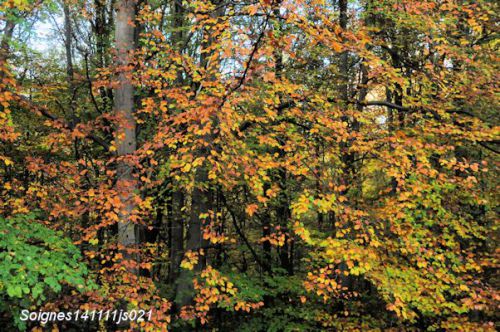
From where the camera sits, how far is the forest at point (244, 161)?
248 inches

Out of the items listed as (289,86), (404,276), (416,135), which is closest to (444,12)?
(416,135)

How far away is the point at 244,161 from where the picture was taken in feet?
22.3

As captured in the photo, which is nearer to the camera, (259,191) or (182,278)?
(259,191)

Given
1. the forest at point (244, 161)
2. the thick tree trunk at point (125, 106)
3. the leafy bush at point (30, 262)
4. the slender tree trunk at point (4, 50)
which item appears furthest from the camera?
the thick tree trunk at point (125, 106)

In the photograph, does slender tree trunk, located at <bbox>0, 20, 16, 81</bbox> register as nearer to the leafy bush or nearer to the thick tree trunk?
the thick tree trunk

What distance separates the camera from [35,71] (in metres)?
12.2

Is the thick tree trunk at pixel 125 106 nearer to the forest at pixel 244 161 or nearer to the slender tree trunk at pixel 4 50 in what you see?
the forest at pixel 244 161

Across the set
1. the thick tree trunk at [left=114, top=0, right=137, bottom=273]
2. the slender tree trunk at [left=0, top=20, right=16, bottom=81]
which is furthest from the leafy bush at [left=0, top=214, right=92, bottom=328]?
the slender tree trunk at [left=0, top=20, right=16, bottom=81]

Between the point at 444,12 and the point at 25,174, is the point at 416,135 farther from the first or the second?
the point at 25,174

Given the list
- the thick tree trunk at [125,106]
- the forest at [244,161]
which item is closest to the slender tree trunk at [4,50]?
the forest at [244,161]

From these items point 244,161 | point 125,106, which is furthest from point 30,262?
point 244,161

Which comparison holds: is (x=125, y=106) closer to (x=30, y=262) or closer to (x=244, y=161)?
(x=244, y=161)

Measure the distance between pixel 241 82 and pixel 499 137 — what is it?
6.89m

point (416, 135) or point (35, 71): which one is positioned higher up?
point (35, 71)
